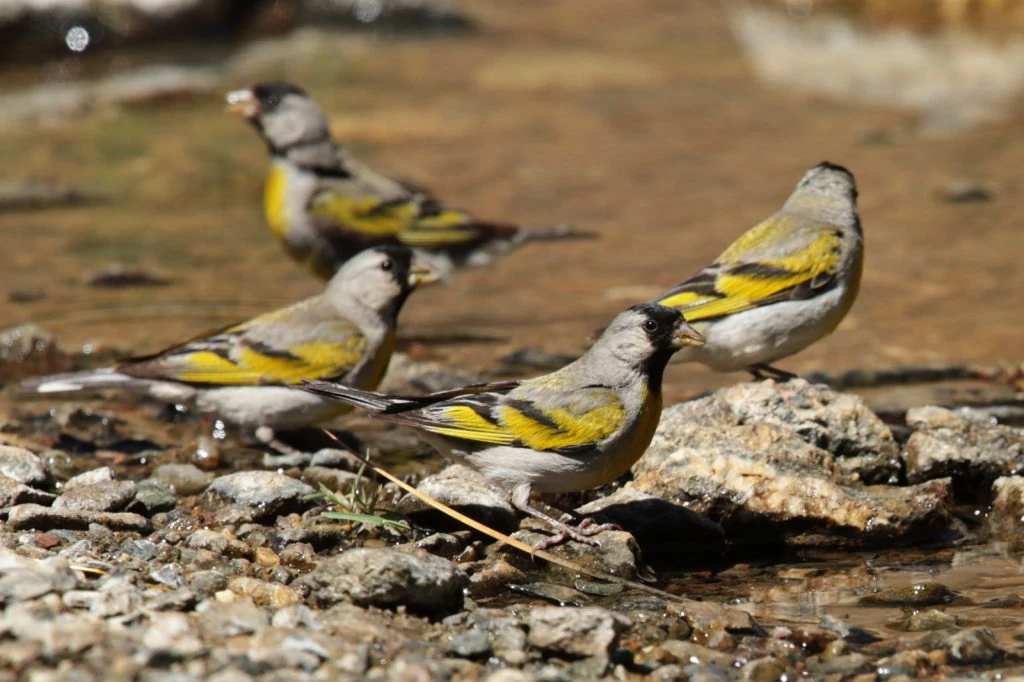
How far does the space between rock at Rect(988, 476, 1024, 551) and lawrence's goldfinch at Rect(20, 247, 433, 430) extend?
2894 mm

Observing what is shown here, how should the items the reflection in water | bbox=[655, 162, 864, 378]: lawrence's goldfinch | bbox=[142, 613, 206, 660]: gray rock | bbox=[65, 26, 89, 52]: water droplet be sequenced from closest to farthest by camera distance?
bbox=[142, 613, 206, 660]: gray rock
bbox=[655, 162, 864, 378]: lawrence's goldfinch
the reflection in water
bbox=[65, 26, 89, 52]: water droplet

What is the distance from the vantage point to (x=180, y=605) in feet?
14.2

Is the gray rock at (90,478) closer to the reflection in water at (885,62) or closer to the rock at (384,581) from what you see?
the rock at (384,581)

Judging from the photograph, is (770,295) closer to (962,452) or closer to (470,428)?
(962,452)

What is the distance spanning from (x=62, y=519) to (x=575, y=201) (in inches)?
276

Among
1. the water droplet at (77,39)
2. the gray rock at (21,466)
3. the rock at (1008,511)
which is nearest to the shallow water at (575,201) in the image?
the rock at (1008,511)

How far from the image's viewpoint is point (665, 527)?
551 cm

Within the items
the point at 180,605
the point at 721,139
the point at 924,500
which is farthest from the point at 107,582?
the point at 721,139

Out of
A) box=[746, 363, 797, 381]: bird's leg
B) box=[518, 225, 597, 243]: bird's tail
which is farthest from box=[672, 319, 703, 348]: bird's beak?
box=[518, 225, 597, 243]: bird's tail

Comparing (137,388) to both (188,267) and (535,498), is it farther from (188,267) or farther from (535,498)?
(188,267)

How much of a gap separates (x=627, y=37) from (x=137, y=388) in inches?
451

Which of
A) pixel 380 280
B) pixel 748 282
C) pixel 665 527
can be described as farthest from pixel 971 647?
pixel 380 280

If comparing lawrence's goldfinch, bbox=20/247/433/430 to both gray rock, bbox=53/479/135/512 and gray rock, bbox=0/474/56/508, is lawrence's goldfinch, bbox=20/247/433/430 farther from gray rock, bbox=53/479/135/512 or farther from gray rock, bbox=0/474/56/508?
gray rock, bbox=0/474/56/508

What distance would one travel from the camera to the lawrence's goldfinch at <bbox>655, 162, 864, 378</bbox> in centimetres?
656
